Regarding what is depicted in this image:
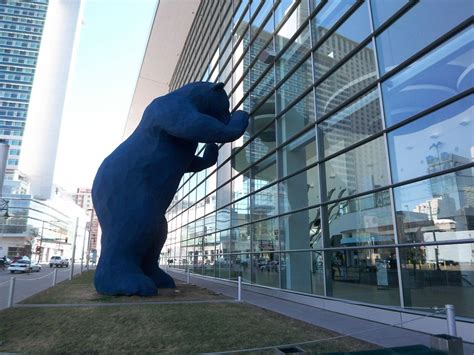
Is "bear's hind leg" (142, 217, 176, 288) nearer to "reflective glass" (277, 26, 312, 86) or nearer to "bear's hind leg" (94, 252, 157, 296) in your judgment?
"bear's hind leg" (94, 252, 157, 296)

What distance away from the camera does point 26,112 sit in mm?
79250

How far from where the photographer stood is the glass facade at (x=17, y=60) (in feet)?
253

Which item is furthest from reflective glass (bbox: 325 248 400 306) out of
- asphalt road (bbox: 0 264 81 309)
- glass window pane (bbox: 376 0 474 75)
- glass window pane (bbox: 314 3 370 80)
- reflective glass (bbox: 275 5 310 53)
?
asphalt road (bbox: 0 264 81 309)

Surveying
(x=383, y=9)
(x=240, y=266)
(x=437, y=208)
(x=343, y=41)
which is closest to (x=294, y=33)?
(x=343, y=41)

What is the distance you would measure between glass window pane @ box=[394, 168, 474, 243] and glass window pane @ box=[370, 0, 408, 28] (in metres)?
3.63

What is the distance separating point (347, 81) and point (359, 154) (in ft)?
6.34

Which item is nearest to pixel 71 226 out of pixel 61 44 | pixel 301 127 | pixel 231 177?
pixel 61 44

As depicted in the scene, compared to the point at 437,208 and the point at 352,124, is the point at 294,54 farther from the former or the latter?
the point at 437,208

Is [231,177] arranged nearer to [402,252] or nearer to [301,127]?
[301,127]

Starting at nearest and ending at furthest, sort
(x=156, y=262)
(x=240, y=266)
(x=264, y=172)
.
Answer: (x=156, y=262)
(x=264, y=172)
(x=240, y=266)

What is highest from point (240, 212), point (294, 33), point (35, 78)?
point (35, 78)

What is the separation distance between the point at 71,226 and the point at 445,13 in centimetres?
9921

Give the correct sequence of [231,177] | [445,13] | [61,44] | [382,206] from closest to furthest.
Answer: [445,13]
[382,206]
[231,177]
[61,44]

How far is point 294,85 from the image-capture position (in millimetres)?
11875
